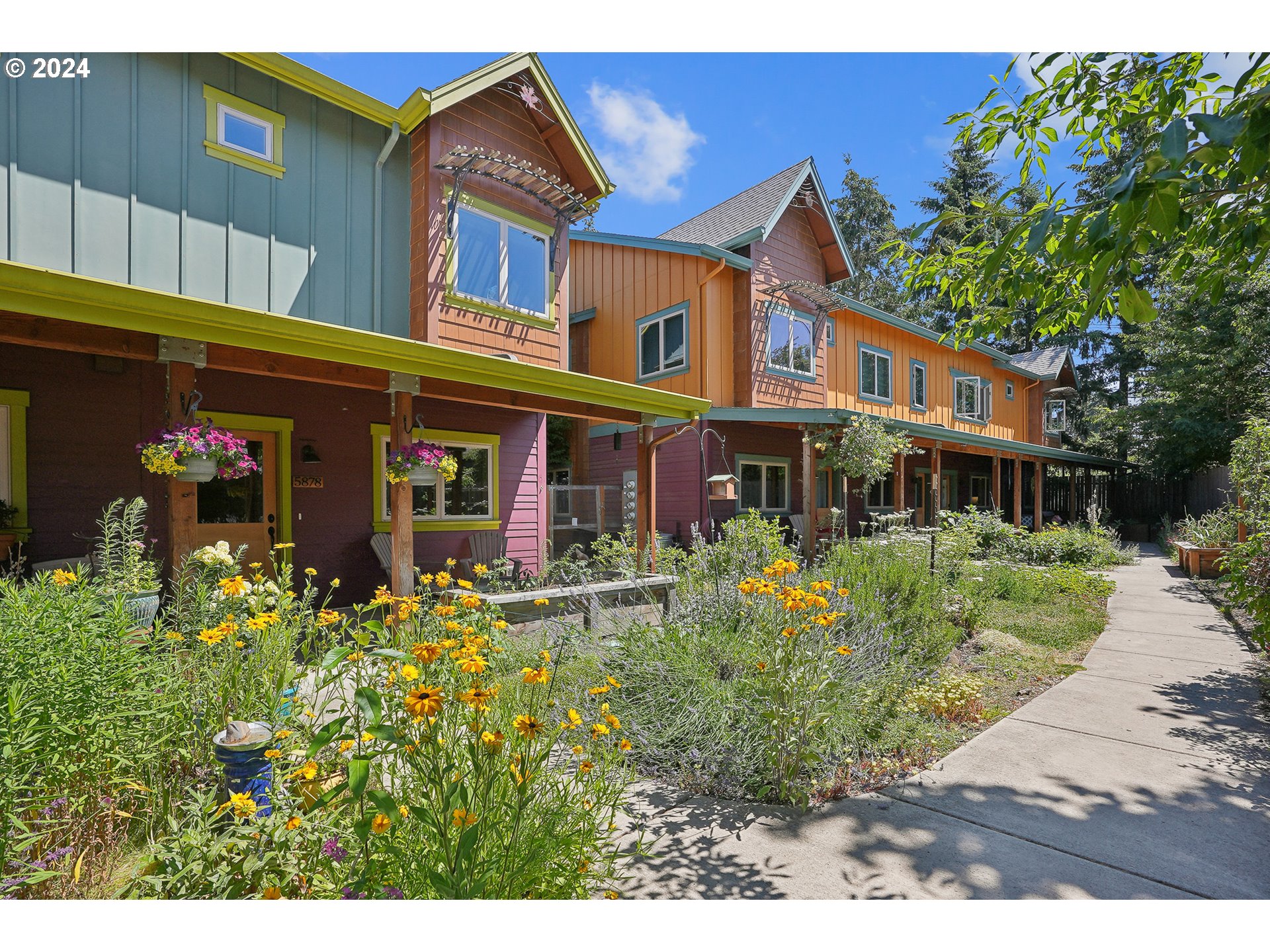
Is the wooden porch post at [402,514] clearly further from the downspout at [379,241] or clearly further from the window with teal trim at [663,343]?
the window with teal trim at [663,343]

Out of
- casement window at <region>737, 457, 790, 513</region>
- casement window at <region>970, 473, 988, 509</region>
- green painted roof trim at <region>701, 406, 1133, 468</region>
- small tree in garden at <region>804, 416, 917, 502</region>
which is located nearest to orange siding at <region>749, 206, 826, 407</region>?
green painted roof trim at <region>701, 406, 1133, 468</region>

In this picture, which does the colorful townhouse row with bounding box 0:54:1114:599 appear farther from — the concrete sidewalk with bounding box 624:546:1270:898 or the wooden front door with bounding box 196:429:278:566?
the concrete sidewalk with bounding box 624:546:1270:898

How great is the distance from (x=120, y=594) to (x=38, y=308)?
211 cm

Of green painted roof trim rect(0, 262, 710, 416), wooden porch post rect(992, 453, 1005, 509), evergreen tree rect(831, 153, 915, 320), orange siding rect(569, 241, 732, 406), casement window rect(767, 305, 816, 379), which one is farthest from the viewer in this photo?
evergreen tree rect(831, 153, 915, 320)

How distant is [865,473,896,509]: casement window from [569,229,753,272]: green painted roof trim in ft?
21.7

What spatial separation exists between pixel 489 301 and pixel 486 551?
3.28 meters

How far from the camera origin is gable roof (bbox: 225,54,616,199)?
6754 millimetres

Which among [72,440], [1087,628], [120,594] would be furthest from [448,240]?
[1087,628]

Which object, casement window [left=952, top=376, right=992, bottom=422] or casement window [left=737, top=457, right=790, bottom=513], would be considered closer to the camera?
casement window [left=737, top=457, right=790, bottom=513]

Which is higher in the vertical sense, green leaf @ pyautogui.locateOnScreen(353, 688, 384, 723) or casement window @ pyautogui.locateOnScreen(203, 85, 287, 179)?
casement window @ pyautogui.locateOnScreen(203, 85, 287, 179)

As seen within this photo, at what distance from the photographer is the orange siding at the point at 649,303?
11.5 m

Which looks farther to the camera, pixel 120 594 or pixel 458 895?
pixel 120 594

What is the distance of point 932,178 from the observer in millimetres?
30188
